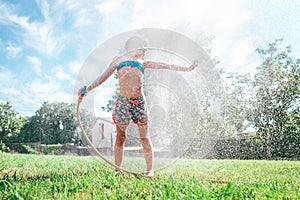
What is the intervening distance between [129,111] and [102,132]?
1.96m

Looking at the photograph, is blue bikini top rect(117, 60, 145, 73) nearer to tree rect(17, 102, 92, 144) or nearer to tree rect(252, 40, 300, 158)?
tree rect(252, 40, 300, 158)

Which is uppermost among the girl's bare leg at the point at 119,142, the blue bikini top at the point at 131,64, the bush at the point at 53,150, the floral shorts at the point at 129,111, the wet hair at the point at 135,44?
the wet hair at the point at 135,44

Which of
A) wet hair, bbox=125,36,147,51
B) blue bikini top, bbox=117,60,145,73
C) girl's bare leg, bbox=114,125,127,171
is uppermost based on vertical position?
wet hair, bbox=125,36,147,51

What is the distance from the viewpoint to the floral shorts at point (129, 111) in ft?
9.82

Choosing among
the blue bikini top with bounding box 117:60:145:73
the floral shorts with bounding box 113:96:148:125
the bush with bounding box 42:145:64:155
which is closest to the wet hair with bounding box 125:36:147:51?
the blue bikini top with bounding box 117:60:145:73

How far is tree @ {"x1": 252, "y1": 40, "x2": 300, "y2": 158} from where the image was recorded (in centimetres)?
1357

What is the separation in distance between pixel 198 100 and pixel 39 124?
111 ft

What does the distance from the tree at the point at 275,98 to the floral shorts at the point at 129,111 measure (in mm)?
11514

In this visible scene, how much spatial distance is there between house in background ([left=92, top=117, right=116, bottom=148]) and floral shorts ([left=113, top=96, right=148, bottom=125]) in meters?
1.68

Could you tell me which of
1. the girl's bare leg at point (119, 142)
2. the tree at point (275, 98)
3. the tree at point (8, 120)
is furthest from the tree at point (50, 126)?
the girl's bare leg at point (119, 142)

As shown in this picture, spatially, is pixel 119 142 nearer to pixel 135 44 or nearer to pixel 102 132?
pixel 135 44

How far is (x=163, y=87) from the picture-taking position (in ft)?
17.3

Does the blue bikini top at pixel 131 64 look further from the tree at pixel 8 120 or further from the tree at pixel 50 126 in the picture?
the tree at pixel 50 126

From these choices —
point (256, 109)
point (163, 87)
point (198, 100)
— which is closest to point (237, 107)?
point (256, 109)
